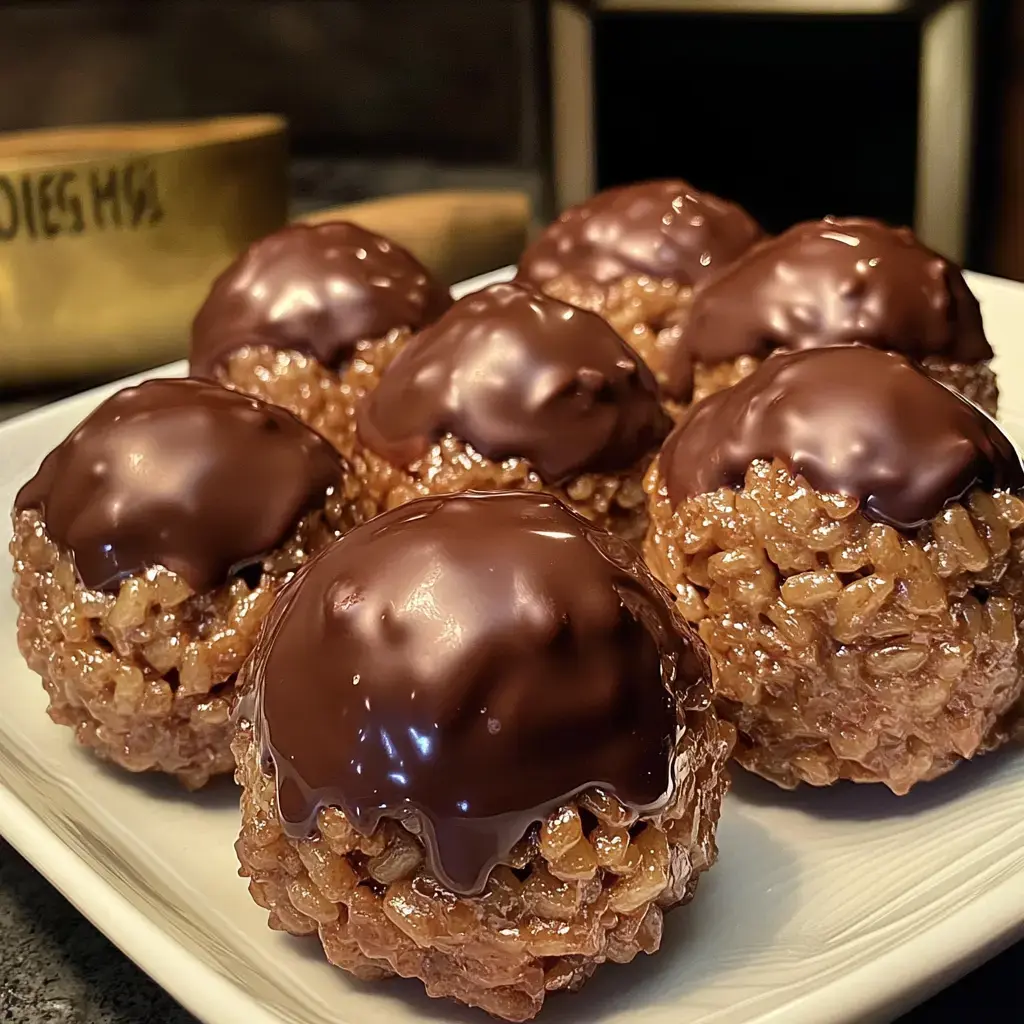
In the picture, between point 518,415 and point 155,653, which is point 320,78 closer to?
point 518,415

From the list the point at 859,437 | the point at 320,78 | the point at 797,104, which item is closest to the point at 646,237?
the point at 859,437

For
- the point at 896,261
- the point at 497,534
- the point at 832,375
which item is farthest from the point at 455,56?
the point at 497,534

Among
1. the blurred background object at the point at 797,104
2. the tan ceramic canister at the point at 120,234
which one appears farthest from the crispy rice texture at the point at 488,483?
the blurred background object at the point at 797,104

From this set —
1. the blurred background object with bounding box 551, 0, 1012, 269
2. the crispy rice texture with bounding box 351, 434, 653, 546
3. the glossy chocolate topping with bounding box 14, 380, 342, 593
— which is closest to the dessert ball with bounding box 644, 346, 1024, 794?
the crispy rice texture with bounding box 351, 434, 653, 546

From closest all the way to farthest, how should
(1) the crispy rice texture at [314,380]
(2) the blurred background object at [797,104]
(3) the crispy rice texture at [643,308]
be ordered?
(1) the crispy rice texture at [314,380] < (3) the crispy rice texture at [643,308] < (2) the blurred background object at [797,104]

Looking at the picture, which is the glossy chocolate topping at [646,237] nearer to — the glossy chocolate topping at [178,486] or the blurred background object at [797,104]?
the glossy chocolate topping at [178,486]
